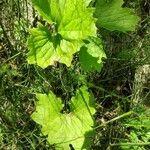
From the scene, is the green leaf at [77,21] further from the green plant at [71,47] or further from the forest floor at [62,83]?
the forest floor at [62,83]

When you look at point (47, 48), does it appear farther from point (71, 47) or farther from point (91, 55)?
point (91, 55)

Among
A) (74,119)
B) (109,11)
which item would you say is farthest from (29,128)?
(109,11)

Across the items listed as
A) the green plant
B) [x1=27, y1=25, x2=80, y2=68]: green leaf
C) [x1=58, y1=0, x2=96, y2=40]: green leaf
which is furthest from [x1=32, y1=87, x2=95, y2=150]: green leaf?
[x1=58, y1=0, x2=96, y2=40]: green leaf

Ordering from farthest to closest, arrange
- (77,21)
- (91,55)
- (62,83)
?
(62,83) < (91,55) < (77,21)

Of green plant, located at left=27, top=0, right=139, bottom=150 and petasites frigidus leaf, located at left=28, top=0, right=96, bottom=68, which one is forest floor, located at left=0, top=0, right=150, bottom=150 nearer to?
green plant, located at left=27, top=0, right=139, bottom=150

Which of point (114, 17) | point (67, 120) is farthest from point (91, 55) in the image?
point (67, 120)

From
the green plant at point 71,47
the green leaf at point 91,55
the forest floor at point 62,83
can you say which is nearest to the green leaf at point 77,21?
the green plant at point 71,47
